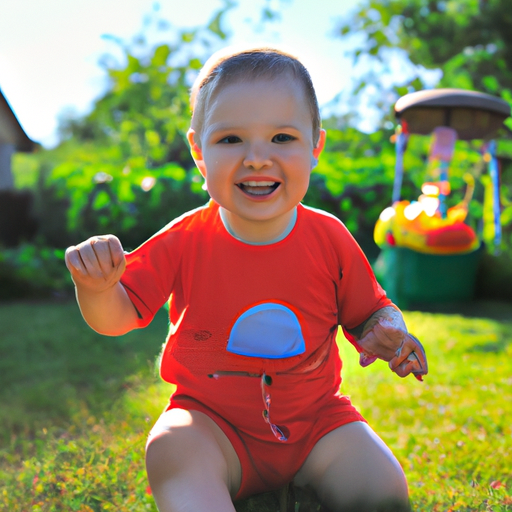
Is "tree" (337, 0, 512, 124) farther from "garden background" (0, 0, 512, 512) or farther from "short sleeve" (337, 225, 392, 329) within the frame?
"short sleeve" (337, 225, 392, 329)

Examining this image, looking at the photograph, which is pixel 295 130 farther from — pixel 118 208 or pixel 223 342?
pixel 118 208

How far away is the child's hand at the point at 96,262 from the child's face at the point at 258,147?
27cm

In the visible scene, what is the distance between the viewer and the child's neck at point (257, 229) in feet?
4.79

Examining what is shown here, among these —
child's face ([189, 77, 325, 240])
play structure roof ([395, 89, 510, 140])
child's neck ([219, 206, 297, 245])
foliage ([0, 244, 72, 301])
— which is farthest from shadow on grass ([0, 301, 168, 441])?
play structure roof ([395, 89, 510, 140])

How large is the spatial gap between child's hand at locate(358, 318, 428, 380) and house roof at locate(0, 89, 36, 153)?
10.3 ft

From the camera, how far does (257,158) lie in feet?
4.32

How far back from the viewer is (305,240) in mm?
1501

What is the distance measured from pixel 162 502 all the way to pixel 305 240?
0.68 m

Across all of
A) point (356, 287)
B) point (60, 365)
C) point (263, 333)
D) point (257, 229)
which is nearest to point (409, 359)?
point (356, 287)

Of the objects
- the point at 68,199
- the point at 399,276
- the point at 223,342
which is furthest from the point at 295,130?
the point at 68,199

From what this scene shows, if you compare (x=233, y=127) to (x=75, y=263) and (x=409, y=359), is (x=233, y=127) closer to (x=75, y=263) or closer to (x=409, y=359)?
(x=75, y=263)

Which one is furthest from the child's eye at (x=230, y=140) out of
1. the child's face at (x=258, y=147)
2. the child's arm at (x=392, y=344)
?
the child's arm at (x=392, y=344)

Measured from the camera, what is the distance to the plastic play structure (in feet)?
14.0

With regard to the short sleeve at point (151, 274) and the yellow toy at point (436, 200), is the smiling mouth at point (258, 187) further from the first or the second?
the yellow toy at point (436, 200)
